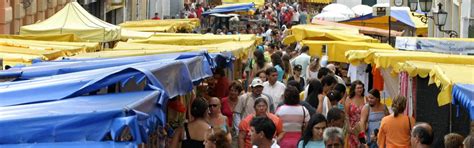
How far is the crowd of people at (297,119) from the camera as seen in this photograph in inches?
417

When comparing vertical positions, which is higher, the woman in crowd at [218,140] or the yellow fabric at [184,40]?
the yellow fabric at [184,40]

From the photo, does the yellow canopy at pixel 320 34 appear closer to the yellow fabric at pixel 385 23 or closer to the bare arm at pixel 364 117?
the yellow fabric at pixel 385 23

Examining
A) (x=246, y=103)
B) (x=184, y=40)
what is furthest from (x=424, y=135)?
(x=184, y=40)

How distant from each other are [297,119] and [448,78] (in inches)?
99.8

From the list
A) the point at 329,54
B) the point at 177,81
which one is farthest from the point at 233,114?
the point at 329,54

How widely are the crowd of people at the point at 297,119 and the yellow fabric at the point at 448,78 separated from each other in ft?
1.05

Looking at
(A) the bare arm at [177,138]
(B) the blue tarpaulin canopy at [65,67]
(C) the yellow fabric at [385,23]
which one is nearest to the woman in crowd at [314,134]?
(A) the bare arm at [177,138]

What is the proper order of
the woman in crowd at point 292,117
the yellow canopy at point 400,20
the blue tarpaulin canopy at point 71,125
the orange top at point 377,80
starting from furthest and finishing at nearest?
the yellow canopy at point 400,20, the orange top at point 377,80, the woman in crowd at point 292,117, the blue tarpaulin canopy at point 71,125

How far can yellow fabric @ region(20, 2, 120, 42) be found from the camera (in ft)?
73.2

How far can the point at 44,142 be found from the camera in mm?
7551

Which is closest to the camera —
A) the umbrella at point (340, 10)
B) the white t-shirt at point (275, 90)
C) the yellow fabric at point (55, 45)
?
the white t-shirt at point (275, 90)

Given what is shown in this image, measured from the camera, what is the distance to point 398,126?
43.9 ft

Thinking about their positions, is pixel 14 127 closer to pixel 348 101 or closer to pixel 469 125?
pixel 469 125

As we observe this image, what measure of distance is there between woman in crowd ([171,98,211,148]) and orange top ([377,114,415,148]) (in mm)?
2361
